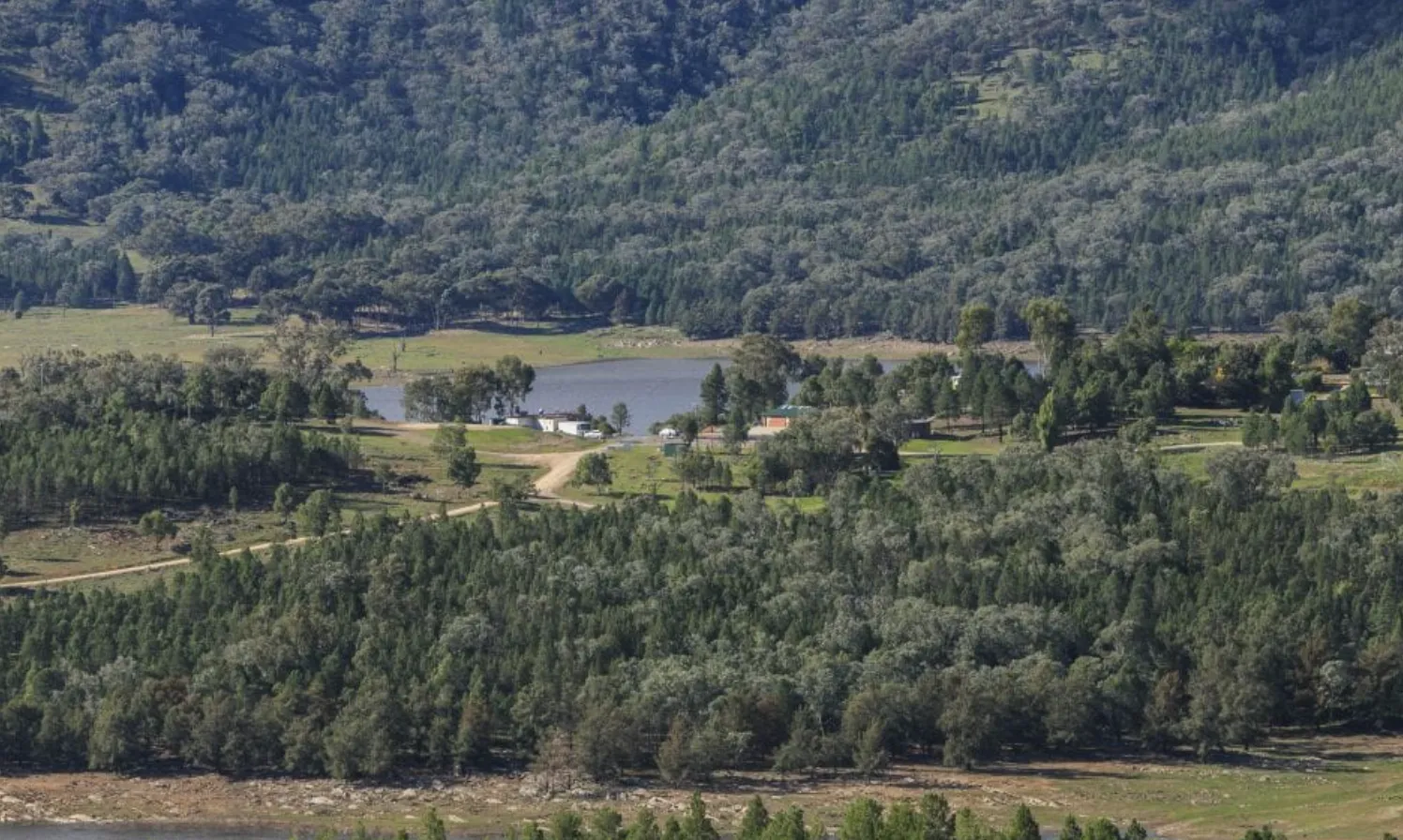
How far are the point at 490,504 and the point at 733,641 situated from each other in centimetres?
3240

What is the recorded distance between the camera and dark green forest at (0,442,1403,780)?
4085 inches

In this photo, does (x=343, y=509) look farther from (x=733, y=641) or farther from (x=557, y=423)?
(x=733, y=641)

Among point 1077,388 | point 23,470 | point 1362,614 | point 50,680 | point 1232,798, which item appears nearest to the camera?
point 1232,798

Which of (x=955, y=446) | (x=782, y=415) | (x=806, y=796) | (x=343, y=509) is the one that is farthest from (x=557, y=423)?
(x=806, y=796)

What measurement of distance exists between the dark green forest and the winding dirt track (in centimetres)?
240

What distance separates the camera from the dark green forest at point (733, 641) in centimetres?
10375

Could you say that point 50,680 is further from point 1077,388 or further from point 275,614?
point 1077,388

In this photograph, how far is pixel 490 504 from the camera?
141375 mm

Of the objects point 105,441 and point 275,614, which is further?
point 105,441

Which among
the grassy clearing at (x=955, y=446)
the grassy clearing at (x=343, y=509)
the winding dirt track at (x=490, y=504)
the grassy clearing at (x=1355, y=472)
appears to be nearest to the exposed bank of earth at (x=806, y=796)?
the winding dirt track at (x=490, y=504)

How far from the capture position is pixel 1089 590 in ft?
380

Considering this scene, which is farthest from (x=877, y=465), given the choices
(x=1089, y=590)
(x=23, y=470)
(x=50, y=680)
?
(x=50, y=680)

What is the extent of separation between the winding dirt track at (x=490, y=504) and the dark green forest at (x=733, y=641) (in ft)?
7.86

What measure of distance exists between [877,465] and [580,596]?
32734 millimetres
